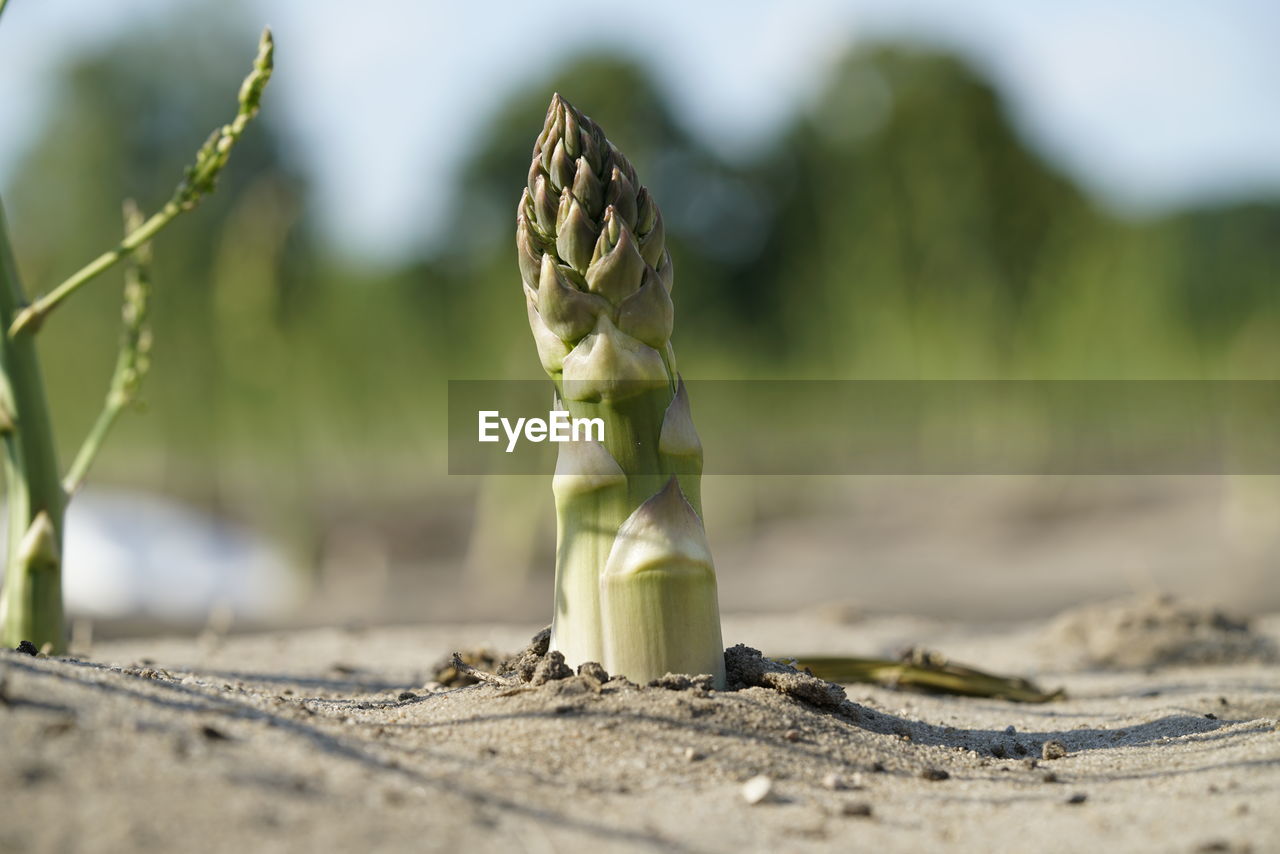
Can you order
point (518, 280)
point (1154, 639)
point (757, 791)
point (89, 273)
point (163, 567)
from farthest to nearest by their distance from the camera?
point (518, 280) < point (163, 567) < point (1154, 639) < point (89, 273) < point (757, 791)

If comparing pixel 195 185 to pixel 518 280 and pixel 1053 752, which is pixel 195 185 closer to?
pixel 1053 752

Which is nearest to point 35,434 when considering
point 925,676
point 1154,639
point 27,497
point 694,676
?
point 27,497

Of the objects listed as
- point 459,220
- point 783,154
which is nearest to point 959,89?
point 783,154

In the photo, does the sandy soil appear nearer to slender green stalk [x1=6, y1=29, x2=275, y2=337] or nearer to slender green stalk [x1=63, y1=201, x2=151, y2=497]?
slender green stalk [x1=6, y1=29, x2=275, y2=337]

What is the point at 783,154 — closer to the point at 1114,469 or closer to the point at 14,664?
the point at 1114,469

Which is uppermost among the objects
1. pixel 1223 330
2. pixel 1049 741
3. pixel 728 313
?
pixel 728 313

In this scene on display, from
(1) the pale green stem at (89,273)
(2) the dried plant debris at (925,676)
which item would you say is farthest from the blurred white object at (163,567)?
(2) the dried plant debris at (925,676)

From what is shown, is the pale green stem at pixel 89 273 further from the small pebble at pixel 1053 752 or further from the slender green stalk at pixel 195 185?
the small pebble at pixel 1053 752
